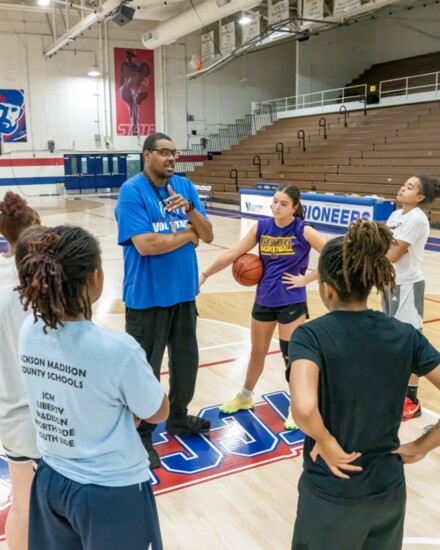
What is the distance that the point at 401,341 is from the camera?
5.44 ft

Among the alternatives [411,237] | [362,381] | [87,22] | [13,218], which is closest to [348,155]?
[87,22]

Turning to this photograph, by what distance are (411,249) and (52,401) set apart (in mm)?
2819

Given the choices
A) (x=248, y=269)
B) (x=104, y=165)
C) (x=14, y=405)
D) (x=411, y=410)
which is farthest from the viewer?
(x=104, y=165)

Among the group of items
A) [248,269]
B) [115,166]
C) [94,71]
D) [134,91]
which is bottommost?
[248,269]

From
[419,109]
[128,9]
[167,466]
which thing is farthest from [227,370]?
[419,109]

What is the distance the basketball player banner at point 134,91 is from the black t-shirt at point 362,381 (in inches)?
972

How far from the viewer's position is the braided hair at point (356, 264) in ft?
5.50

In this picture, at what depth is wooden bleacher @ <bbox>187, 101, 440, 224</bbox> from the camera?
15914mm

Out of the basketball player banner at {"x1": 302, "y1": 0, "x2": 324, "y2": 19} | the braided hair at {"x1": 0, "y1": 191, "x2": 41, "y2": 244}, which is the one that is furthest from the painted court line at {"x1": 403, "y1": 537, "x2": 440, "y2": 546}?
the basketball player banner at {"x1": 302, "y1": 0, "x2": 324, "y2": 19}

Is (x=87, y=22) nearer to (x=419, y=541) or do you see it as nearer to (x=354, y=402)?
(x=419, y=541)

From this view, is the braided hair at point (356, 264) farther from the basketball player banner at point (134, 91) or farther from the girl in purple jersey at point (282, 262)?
the basketball player banner at point (134, 91)

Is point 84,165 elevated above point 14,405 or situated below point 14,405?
above

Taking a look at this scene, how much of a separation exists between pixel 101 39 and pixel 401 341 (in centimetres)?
2492

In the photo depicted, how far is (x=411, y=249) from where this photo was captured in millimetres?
3820
